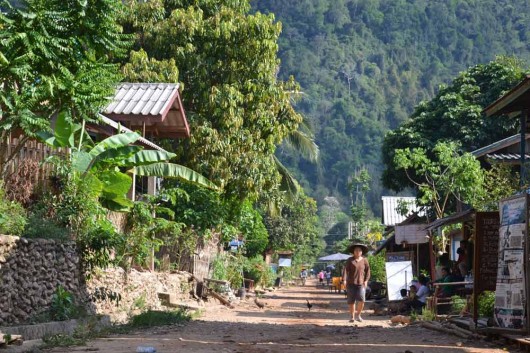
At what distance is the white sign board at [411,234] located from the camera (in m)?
25.0

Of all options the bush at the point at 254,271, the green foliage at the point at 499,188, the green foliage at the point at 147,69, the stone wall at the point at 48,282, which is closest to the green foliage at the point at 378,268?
the bush at the point at 254,271

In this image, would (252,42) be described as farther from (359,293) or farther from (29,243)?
(29,243)

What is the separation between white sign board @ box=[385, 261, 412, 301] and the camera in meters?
24.7

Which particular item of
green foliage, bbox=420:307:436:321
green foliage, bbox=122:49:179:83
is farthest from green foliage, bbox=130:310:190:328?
green foliage, bbox=122:49:179:83

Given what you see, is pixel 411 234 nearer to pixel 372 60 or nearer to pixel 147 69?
pixel 147 69

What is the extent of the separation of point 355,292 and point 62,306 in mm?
7237

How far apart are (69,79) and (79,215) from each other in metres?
2.77

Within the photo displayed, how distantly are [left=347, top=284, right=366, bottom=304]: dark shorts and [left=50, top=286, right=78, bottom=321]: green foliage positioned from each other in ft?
21.9

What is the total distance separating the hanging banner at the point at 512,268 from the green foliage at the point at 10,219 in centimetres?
758

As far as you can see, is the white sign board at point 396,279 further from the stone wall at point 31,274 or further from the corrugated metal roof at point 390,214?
the corrugated metal roof at point 390,214

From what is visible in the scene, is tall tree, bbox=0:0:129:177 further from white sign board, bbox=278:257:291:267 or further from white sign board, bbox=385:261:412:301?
white sign board, bbox=278:257:291:267

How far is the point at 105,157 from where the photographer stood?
17344mm

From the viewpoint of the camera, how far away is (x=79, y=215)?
16.7m

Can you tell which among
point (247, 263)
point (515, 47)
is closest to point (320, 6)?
point (515, 47)
